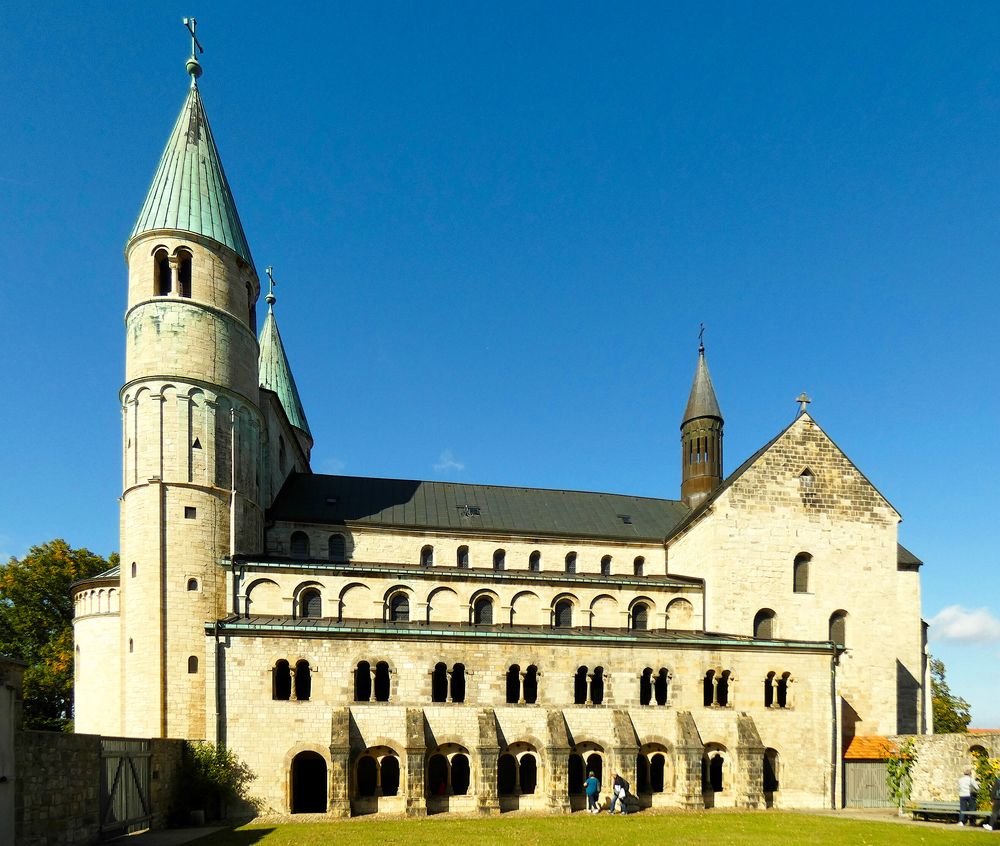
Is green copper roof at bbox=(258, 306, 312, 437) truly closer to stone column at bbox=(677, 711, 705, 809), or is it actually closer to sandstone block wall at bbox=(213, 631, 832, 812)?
sandstone block wall at bbox=(213, 631, 832, 812)

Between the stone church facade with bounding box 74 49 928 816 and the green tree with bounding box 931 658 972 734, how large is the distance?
18.9 meters

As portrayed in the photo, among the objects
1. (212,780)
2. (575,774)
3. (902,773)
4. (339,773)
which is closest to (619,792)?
(575,774)

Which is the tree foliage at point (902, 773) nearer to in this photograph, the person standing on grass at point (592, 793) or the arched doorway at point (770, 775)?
the arched doorway at point (770, 775)

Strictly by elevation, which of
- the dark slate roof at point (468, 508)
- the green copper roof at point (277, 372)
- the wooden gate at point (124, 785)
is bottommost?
the wooden gate at point (124, 785)

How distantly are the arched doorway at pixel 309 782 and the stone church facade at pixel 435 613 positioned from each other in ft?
0.42

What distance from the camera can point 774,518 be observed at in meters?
37.5

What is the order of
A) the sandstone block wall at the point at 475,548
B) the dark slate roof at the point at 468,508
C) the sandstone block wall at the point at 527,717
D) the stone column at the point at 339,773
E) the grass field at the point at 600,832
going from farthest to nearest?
the dark slate roof at the point at 468,508 < the sandstone block wall at the point at 475,548 < the sandstone block wall at the point at 527,717 < the stone column at the point at 339,773 < the grass field at the point at 600,832

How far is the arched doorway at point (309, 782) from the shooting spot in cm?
2814

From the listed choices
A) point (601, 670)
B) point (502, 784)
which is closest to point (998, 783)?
point (601, 670)

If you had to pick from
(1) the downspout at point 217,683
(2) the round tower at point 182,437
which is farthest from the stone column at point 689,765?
(2) the round tower at point 182,437

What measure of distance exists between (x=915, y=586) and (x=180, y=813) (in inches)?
1474

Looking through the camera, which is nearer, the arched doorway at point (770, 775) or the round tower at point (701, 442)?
the arched doorway at point (770, 775)

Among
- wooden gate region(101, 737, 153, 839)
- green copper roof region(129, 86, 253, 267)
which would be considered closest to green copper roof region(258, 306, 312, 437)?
green copper roof region(129, 86, 253, 267)

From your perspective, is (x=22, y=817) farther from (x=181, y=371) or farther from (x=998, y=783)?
(x=998, y=783)
